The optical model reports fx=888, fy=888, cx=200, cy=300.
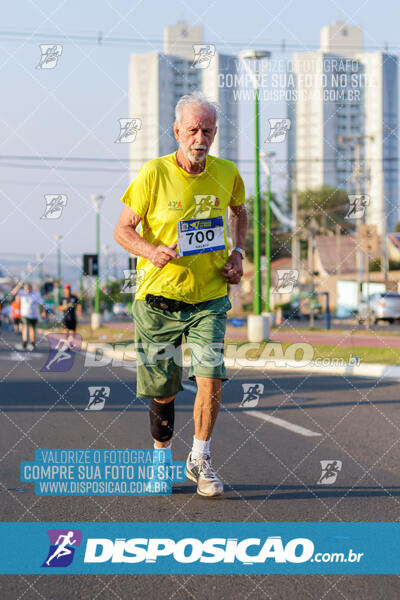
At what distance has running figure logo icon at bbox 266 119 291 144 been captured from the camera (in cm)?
1322

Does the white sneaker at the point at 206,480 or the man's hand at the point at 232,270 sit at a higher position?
the man's hand at the point at 232,270

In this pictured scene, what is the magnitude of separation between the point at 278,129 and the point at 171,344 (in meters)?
9.24

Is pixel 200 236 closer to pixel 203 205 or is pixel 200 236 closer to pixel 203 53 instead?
pixel 203 205

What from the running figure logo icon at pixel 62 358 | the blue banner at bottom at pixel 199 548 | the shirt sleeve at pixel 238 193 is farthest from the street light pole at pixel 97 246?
the blue banner at bottom at pixel 199 548

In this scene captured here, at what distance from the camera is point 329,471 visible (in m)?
5.50

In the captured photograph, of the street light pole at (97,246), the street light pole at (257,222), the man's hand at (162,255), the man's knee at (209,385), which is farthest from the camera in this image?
the street light pole at (97,246)

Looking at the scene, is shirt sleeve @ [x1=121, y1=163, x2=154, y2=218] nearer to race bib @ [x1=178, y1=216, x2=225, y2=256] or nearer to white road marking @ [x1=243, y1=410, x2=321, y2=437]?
race bib @ [x1=178, y1=216, x2=225, y2=256]

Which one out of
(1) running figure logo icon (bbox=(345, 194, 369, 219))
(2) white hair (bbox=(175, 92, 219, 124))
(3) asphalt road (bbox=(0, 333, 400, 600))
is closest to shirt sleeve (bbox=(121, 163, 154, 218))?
(2) white hair (bbox=(175, 92, 219, 124))

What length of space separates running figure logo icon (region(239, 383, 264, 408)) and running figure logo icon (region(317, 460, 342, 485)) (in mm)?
3465

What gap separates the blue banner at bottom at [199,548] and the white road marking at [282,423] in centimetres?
306

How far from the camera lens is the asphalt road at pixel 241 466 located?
3.34m

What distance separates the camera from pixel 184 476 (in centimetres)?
522

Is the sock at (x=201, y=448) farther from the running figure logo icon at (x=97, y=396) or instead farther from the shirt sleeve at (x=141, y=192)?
the running figure logo icon at (x=97, y=396)

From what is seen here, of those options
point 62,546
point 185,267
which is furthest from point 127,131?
point 62,546
